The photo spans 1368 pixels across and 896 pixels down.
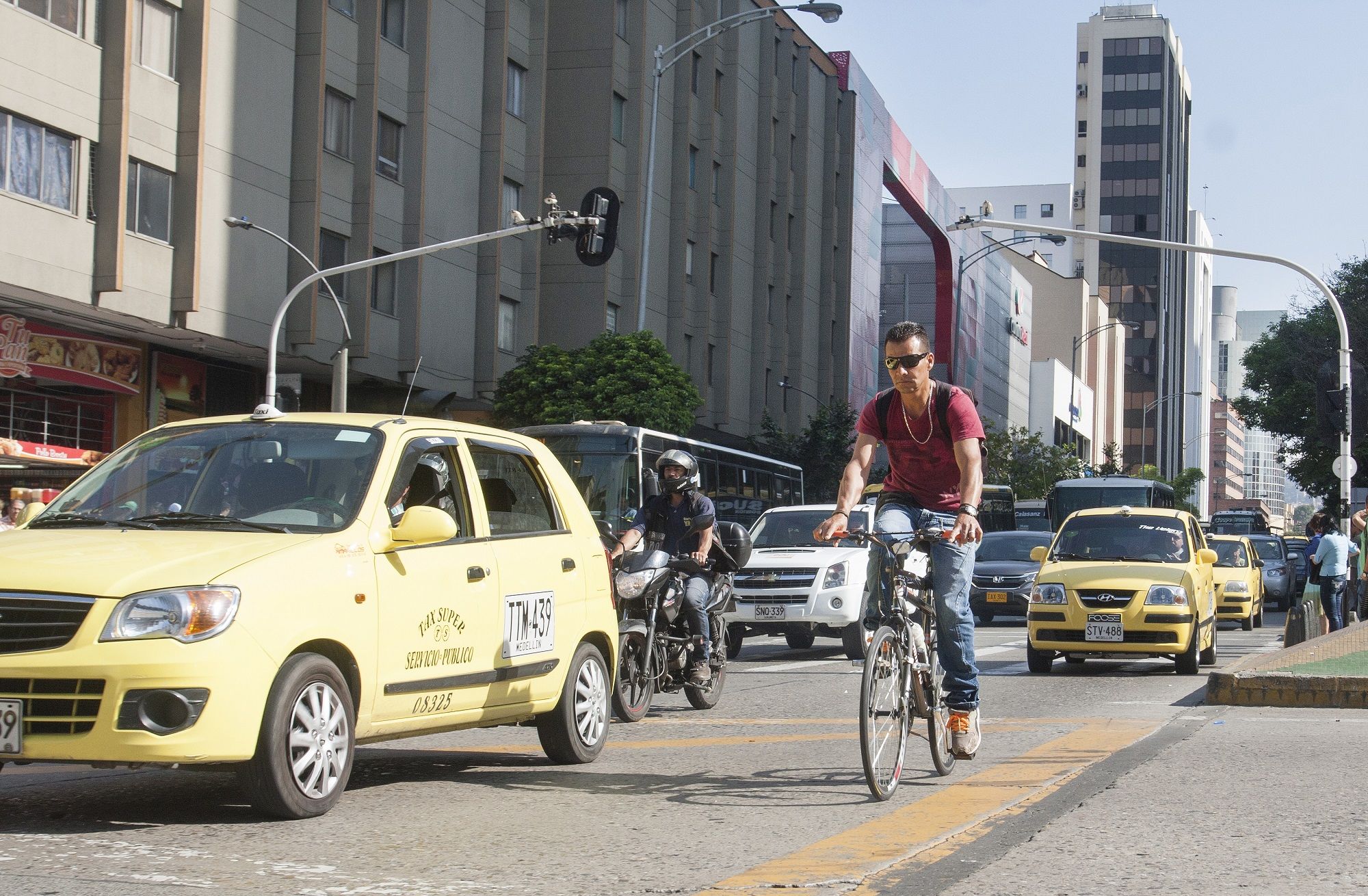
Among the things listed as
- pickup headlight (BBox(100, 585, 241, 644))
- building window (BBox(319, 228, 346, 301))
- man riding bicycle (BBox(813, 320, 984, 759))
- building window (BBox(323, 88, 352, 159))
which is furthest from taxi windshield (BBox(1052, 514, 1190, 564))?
building window (BBox(323, 88, 352, 159))

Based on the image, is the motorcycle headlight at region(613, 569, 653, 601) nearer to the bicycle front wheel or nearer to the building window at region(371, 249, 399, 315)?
the bicycle front wheel

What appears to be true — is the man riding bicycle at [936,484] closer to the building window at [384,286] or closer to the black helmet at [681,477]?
the black helmet at [681,477]

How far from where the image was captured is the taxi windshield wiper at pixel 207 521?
21.7 feet

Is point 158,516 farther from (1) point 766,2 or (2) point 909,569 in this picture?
(1) point 766,2

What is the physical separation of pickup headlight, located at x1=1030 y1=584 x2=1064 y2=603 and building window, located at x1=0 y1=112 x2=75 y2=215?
1717 centimetres

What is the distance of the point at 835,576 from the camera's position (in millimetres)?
17375

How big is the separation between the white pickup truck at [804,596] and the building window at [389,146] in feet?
66.3

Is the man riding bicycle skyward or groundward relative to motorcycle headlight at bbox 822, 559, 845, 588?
skyward

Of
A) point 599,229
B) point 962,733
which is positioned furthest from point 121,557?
point 599,229

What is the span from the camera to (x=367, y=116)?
34781 millimetres

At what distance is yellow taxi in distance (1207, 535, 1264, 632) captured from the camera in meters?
26.3

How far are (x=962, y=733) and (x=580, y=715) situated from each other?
6.06 ft

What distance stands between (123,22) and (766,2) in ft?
116

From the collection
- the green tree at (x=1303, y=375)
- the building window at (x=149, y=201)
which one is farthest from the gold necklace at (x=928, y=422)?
the green tree at (x=1303, y=375)
